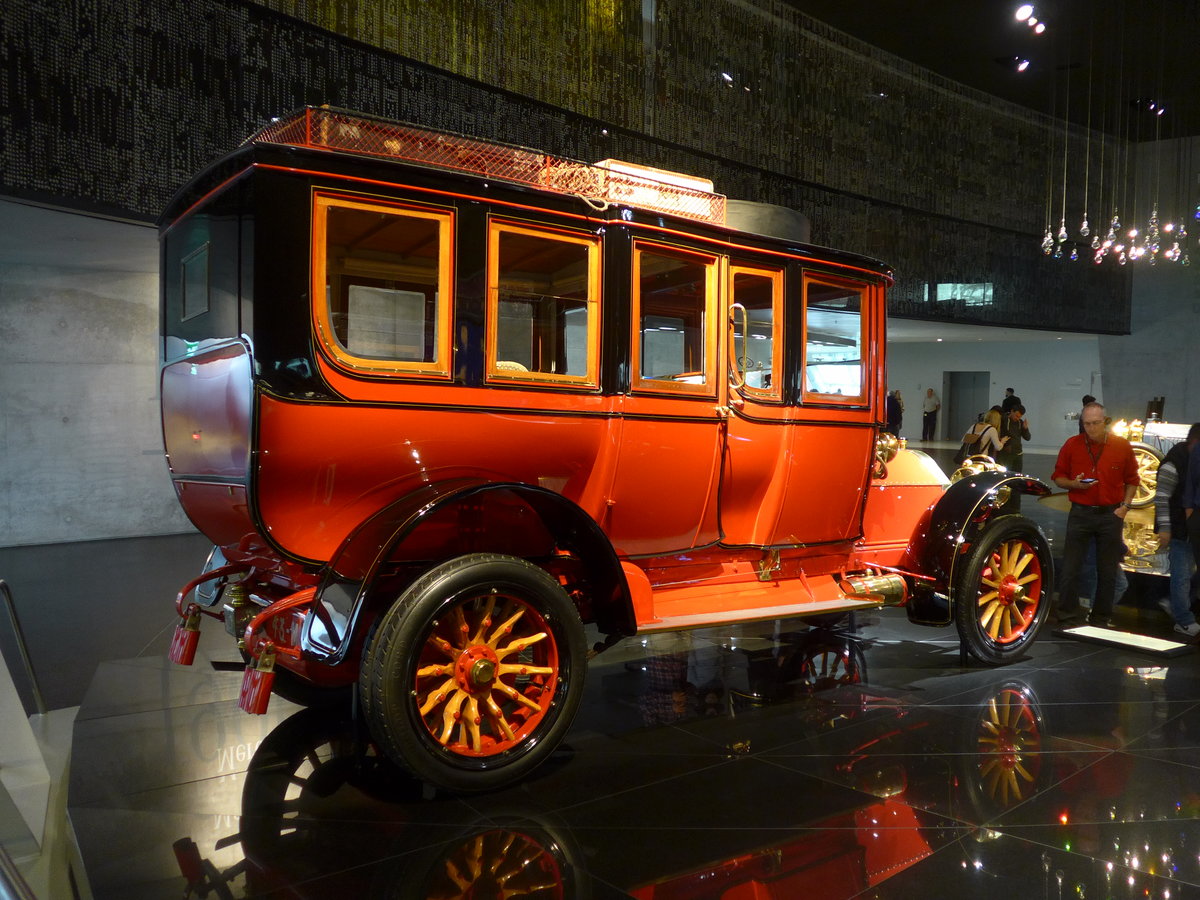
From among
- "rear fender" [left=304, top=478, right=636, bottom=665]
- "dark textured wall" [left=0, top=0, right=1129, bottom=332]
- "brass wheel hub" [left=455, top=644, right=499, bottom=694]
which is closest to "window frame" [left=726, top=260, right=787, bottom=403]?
"rear fender" [left=304, top=478, right=636, bottom=665]

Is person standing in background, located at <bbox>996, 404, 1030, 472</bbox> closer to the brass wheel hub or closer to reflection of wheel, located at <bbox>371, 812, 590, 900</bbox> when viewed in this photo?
the brass wheel hub

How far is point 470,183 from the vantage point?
10.3 ft

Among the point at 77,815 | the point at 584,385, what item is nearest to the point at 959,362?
the point at 584,385

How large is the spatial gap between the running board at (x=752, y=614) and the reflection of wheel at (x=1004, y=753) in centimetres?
72

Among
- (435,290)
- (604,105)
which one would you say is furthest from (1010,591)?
(604,105)

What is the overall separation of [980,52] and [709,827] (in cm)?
1227

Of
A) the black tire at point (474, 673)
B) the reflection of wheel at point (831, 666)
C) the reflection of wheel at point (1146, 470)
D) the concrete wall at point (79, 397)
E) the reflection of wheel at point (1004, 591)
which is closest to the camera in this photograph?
the black tire at point (474, 673)

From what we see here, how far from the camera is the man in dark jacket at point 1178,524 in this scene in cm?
542

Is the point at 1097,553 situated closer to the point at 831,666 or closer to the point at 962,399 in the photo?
the point at 831,666

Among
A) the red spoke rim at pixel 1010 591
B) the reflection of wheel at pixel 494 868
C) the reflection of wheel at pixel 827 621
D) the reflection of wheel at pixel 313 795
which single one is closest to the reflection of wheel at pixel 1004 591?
the red spoke rim at pixel 1010 591

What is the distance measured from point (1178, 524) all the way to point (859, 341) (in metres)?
2.66

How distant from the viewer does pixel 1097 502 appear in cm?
557

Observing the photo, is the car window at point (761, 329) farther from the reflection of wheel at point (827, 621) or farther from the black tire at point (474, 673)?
the reflection of wheel at point (827, 621)

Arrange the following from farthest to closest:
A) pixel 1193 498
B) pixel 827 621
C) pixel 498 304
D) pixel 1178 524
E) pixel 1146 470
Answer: pixel 1146 470 < pixel 827 621 < pixel 1178 524 < pixel 1193 498 < pixel 498 304
